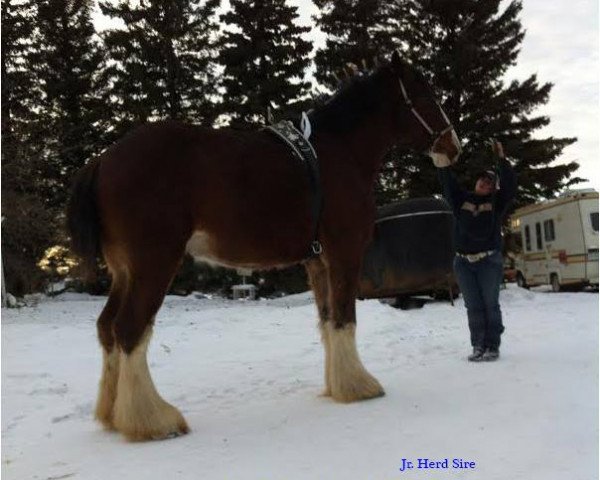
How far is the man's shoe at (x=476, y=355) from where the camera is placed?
5.61 metres

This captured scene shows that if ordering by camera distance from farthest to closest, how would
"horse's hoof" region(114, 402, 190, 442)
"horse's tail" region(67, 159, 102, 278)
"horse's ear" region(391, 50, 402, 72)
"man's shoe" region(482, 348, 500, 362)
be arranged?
1. "man's shoe" region(482, 348, 500, 362)
2. "horse's ear" region(391, 50, 402, 72)
3. "horse's tail" region(67, 159, 102, 278)
4. "horse's hoof" region(114, 402, 190, 442)

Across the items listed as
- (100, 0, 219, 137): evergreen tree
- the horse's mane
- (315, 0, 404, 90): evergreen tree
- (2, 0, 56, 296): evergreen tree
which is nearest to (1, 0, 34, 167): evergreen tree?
(2, 0, 56, 296): evergreen tree

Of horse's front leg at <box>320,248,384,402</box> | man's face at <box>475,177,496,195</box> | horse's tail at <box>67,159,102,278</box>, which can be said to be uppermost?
man's face at <box>475,177,496,195</box>

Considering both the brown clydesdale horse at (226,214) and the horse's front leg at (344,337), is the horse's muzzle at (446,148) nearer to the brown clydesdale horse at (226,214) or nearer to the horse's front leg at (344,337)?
the brown clydesdale horse at (226,214)

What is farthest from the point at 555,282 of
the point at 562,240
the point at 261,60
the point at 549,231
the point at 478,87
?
the point at 261,60

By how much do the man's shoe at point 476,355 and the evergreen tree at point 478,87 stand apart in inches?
515

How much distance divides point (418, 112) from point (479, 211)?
144cm

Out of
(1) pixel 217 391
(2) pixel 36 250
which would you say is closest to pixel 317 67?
(2) pixel 36 250

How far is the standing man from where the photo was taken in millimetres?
5773

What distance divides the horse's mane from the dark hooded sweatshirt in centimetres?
127

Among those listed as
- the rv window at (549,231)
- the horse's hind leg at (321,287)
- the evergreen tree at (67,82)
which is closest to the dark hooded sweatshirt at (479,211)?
the horse's hind leg at (321,287)

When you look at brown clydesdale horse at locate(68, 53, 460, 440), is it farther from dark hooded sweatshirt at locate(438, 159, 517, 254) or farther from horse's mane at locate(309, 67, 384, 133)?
dark hooded sweatshirt at locate(438, 159, 517, 254)

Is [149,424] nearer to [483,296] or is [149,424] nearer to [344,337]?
[344,337]

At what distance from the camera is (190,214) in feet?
12.6
